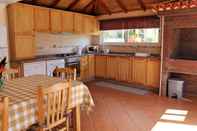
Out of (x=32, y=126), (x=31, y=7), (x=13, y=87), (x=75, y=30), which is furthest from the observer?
(x=75, y=30)

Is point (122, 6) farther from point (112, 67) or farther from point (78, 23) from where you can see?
point (112, 67)

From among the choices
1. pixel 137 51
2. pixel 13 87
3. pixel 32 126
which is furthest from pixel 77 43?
pixel 32 126

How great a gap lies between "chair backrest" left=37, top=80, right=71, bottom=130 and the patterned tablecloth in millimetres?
106

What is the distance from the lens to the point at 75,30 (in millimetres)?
5789

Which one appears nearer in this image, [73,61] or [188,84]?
[188,84]

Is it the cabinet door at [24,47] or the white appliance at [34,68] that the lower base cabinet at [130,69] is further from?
the cabinet door at [24,47]

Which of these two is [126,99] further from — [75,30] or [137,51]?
[75,30]

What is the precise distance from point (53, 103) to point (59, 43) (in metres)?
4.08

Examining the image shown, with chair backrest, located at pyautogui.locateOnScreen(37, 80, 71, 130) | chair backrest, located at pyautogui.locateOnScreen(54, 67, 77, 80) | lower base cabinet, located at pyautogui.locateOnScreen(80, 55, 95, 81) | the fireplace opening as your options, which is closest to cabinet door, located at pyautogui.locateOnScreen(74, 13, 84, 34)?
lower base cabinet, located at pyautogui.locateOnScreen(80, 55, 95, 81)

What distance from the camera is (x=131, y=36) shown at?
6066 millimetres

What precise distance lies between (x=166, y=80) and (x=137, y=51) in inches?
63.1

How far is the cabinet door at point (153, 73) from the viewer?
15.8 ft

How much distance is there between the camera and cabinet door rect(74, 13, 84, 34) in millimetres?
5777

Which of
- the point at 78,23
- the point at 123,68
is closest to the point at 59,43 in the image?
the point at 78,23
